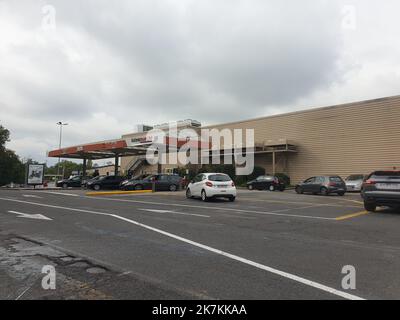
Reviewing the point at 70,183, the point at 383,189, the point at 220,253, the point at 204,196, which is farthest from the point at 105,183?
the point at 220,253

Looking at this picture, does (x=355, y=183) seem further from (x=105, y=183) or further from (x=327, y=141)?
(x=105, y=183)

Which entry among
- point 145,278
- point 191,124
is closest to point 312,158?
point 191,124

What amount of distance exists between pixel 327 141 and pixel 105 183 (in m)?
20.4

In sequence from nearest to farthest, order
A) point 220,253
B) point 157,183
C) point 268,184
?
point 220,253
point 157,183
point 268,184

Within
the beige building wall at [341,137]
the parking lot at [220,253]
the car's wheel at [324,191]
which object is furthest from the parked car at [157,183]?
the parking lot at [220,253]

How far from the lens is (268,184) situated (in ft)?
97.1

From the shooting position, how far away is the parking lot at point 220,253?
4645mm

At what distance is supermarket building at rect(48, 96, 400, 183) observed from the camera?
29.3 meters

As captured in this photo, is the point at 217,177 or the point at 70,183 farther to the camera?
the point at 70,183

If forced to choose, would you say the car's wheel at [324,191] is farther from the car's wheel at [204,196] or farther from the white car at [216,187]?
the car's wheel at [204,196]

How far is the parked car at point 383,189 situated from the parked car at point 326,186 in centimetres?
1048

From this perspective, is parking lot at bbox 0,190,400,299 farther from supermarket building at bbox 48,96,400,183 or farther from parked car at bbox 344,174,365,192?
supermarket building at bbox 48,96,400,183

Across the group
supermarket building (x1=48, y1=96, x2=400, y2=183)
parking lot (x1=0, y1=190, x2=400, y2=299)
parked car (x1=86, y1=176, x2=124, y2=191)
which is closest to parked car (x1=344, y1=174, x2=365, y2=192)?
supermarket building (x1=48, y1=96, x2=400, y2=183)

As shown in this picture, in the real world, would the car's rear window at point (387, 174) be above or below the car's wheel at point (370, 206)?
above
